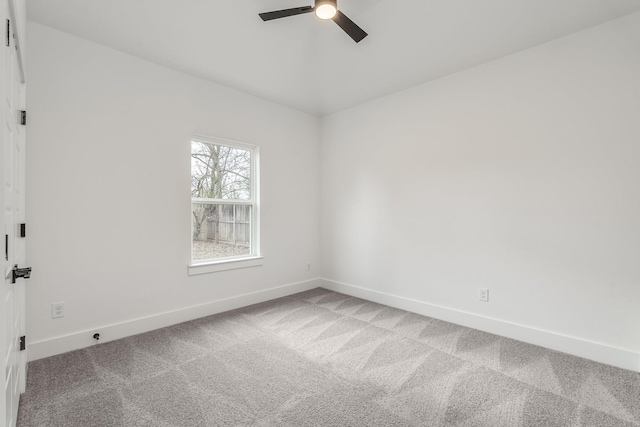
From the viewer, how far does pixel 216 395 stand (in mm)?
1950

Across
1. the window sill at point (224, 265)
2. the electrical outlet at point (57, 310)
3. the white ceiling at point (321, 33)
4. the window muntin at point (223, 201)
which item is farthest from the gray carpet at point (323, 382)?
the white ceiling at point (321, 33)

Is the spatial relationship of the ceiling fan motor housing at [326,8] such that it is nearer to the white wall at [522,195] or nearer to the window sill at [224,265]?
the white wall at [522,195]

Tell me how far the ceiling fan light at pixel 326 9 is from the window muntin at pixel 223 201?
78.0 inches

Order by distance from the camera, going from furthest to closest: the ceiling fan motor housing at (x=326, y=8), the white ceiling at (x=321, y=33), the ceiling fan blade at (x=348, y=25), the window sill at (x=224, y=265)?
the window sill at (x=224, y=265) → the white ceiling at (x=321, y=33) → the ceiling fan blade at (x=348, y=25) → the ceiling fan motor housing at (x=326, y=8)

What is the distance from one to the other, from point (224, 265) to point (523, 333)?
3.08 m

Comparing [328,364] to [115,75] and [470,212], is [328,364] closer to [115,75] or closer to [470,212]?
[470,212]

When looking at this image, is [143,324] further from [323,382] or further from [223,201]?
[323,382]

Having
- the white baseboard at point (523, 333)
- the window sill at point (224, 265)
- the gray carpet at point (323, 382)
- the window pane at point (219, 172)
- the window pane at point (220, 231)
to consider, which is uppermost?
the window pane at point (219, 172)

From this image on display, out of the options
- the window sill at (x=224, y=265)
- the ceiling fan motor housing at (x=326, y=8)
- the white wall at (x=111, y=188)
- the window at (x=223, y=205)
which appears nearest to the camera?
the ceiling fan motor housing at (x=326, y=8)

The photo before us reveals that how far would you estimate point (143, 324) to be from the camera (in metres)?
2.88

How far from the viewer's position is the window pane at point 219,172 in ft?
11.1

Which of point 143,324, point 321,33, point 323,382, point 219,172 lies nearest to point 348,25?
point 321,33

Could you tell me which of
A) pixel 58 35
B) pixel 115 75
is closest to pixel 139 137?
pixel 115 75

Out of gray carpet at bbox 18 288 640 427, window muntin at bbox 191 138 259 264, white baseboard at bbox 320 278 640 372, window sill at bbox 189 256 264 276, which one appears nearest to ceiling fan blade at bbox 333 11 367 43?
window muntin at bbox 191 138 259 264
